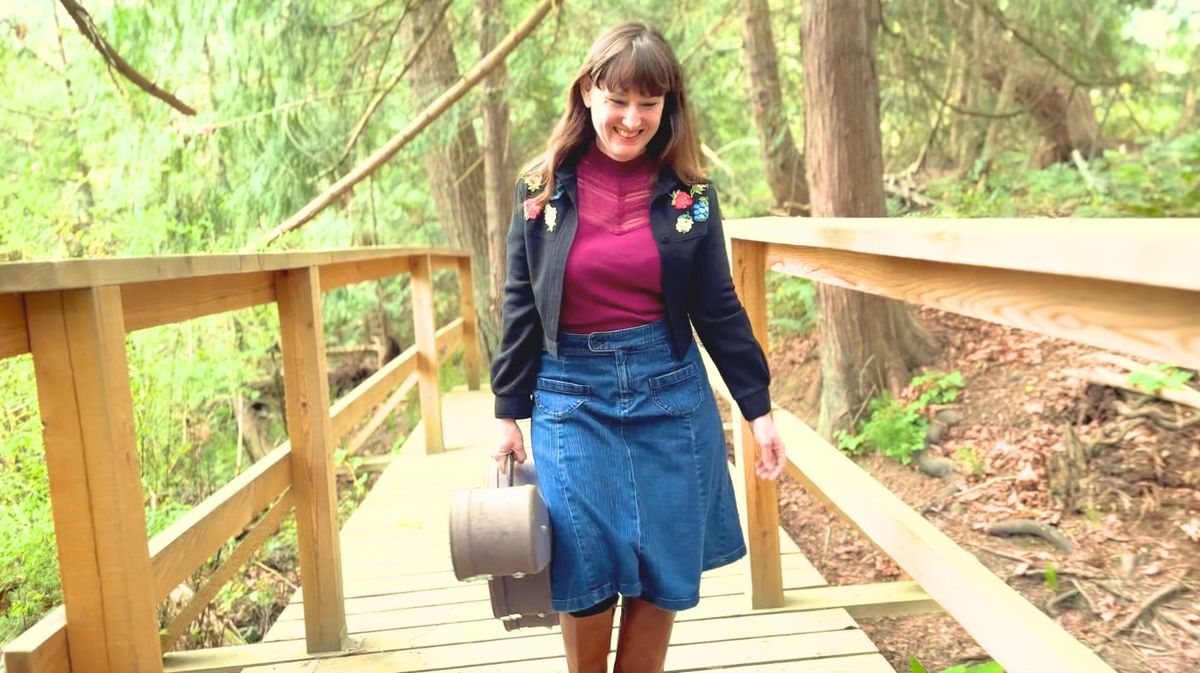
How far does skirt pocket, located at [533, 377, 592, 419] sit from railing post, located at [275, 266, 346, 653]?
111 centimetres

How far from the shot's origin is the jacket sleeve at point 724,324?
201 cm

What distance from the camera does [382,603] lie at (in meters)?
3.35

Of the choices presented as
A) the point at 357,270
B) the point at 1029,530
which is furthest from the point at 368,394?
the point at 1029,530

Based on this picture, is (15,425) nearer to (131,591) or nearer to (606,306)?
(131,591)

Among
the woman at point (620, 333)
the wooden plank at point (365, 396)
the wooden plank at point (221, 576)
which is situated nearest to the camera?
the woman at point (620, 333)

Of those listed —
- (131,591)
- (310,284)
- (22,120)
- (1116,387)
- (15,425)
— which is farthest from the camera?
(22,120)

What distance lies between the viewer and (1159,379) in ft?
14.6

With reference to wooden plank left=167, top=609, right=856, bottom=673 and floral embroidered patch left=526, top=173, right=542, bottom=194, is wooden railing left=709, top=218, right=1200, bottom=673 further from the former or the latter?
floral embroidered patch left=526, top=173, right=542, bottom=194

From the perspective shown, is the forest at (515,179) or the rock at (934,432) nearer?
the forest at (515,179)

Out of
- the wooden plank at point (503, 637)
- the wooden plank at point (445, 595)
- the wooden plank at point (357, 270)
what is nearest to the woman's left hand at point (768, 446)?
the wooden plank at point (503, 637)

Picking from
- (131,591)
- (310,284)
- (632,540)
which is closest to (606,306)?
A: (632,540)

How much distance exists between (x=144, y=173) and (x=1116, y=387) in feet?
22.9

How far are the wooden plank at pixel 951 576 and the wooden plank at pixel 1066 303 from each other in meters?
0.54

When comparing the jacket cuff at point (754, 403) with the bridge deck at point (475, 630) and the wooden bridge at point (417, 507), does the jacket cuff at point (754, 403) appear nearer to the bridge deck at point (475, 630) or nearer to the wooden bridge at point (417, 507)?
the wooden bridge at point (417, 507)
